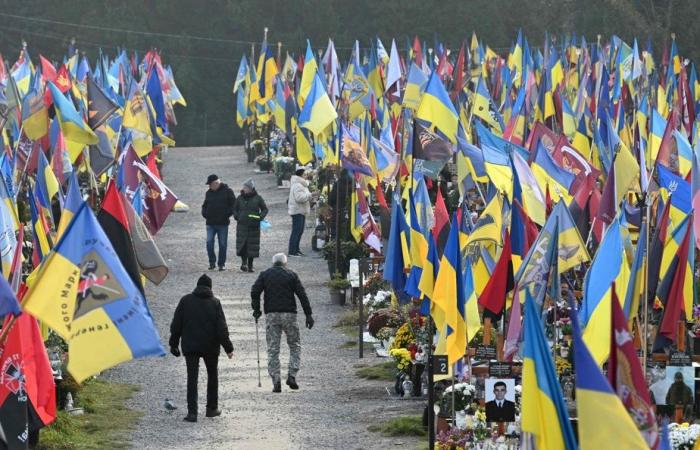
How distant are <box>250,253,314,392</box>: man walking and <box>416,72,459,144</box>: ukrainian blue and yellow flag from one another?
7393 millimetres

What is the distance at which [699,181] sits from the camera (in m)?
21.4

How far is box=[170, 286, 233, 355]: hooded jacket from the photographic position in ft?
59.0

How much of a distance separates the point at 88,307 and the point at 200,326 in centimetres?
538

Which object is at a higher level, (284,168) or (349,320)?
(284,168)

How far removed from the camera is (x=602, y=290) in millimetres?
15648

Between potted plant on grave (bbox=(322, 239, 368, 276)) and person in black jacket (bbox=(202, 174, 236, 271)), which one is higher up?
person in black jacket (bbox=(202, 174, 236, 271))

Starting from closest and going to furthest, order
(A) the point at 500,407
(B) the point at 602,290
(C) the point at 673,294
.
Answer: (A) the point at 500,407, (B) the point at 602,290, (C) the point at 673,294

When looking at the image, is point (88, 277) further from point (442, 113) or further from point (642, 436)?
point (442, 113)

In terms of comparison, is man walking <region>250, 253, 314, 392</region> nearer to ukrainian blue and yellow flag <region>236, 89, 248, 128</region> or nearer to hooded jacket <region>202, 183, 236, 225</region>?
hooded jacket <region>202, 183, 236, 225</region>

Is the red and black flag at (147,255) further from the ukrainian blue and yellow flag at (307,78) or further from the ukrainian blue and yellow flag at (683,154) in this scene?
the ukrainian blue and yellow flag at (307,78)

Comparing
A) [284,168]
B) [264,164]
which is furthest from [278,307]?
[264,164]

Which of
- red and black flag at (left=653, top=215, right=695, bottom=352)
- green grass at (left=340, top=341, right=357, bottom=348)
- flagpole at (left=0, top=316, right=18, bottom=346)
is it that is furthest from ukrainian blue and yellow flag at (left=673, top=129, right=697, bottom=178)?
flagpole at (left=0, top=316, right=18, bottom=346)

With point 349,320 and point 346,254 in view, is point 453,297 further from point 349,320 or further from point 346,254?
point 346,254

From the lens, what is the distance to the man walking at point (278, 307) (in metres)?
19.3
